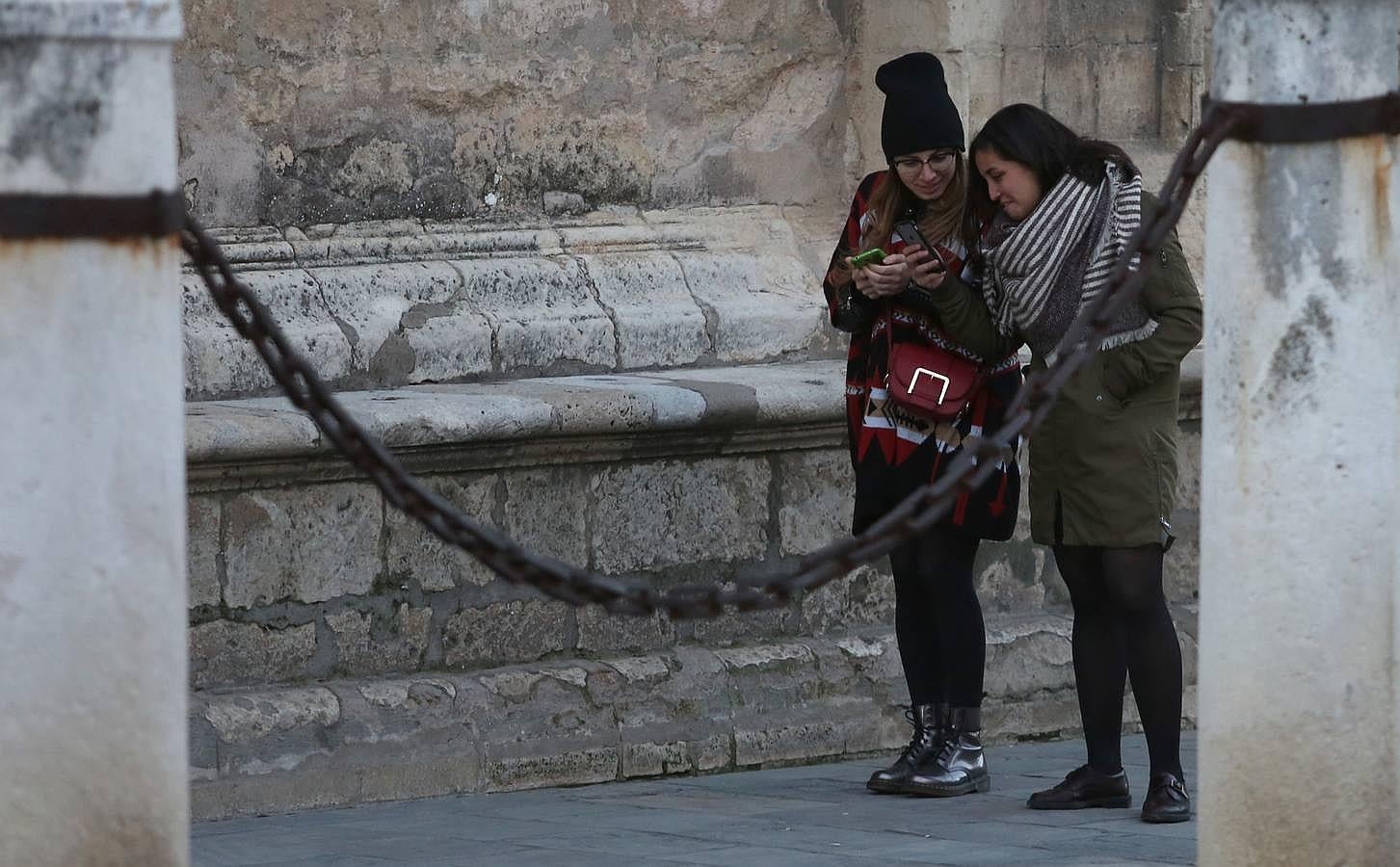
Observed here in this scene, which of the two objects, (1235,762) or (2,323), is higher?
(2,323)

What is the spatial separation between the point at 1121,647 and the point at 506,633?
4.72 ft

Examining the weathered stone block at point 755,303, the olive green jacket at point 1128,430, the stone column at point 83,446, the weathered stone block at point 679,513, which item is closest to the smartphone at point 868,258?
the olive green jacket at point 1128,430

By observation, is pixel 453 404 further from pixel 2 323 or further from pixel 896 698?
pixel 2 323

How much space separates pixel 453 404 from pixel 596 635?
69 centimetres

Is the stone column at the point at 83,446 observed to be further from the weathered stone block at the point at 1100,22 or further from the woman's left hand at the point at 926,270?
the weathered stone block at the point at 1100,22

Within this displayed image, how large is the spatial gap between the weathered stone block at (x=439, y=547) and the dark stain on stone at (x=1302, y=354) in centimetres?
248

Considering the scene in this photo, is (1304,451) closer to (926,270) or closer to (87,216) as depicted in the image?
(926,270)

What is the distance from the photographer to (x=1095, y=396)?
5422 mm

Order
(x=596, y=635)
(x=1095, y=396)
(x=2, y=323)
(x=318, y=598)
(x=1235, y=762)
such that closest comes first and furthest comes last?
(x=2, y=323) < (x=1235, y=762) < (x=1095, y=396) < (x=318, y=598) < (x=596, y=635)

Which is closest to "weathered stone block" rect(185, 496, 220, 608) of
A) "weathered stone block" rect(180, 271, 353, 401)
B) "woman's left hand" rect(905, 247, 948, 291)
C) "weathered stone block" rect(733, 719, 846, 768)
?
"weathered stone block" rect(180, 271, 353, 401)

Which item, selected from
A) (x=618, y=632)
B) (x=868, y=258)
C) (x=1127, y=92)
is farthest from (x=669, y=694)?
(x=1127, y=92)

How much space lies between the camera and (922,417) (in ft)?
18.6

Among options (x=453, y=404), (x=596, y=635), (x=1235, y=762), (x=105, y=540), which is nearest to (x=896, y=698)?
(x=596, y=635)

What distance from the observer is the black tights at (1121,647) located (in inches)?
215
